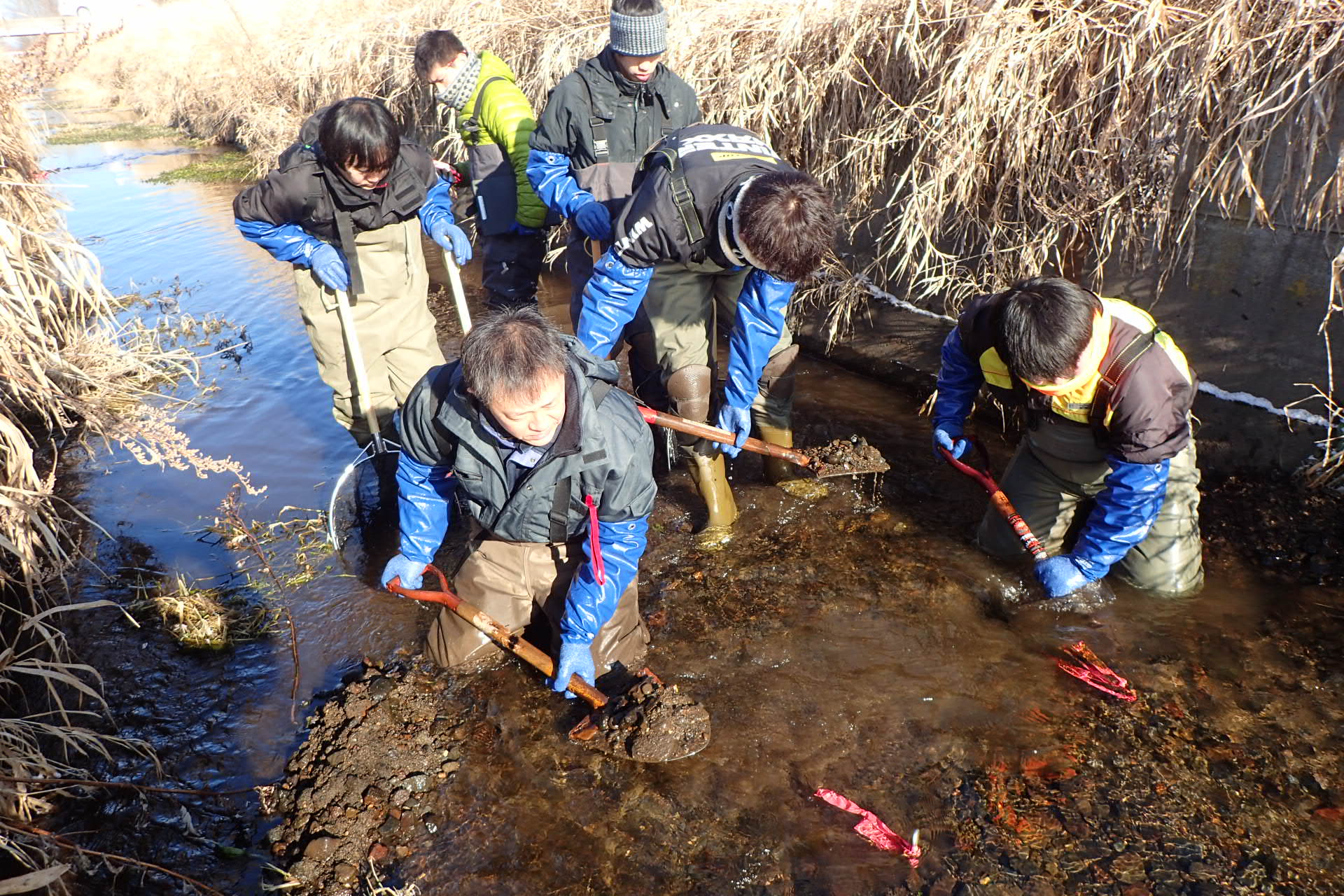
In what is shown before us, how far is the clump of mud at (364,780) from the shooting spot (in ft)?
8.46

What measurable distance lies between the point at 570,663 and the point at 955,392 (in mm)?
2134

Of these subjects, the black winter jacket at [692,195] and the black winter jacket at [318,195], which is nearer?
the black winter jacket at [692,195]

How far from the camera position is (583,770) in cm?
288

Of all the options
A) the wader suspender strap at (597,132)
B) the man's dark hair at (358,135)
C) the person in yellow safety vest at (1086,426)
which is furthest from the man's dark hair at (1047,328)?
the man's dark hair at (358,135)

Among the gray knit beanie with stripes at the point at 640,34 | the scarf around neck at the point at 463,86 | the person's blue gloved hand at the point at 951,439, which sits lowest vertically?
the person's blue gloved hand at the point at 951,439

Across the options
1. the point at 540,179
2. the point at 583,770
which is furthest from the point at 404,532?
the point at 540,179

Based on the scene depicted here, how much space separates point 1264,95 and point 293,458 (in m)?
5.50

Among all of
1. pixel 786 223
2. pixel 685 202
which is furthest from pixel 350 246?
pixel 786 223

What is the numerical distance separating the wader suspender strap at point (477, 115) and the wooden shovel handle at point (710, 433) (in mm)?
2387

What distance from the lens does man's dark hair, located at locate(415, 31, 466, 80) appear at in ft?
15.8

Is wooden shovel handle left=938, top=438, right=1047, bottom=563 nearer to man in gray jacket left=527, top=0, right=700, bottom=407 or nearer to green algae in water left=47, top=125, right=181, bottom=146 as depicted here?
man in gray jacket left=527, top=0, right=700, bottom=407

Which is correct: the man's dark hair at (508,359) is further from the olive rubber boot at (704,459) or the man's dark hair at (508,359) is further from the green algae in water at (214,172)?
the green algae in water at (214,172)

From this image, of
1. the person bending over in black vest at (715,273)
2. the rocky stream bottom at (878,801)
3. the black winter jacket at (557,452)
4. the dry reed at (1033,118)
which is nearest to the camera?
the rocky stream bottom at (878,801)

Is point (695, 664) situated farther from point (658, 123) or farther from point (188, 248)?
point (188, 248)
